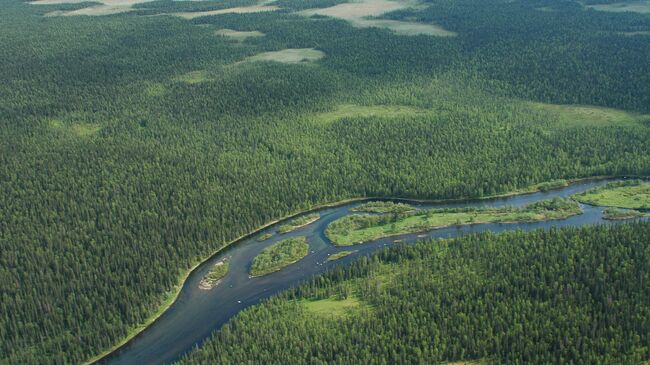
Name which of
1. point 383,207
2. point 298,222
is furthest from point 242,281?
point 383,207

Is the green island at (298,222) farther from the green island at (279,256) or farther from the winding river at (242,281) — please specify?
the green island at (279,256)

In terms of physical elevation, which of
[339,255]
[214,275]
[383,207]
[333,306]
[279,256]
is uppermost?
[333,306]

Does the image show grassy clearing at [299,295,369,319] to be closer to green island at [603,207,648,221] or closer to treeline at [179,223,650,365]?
treeline at [179,223,650,365]

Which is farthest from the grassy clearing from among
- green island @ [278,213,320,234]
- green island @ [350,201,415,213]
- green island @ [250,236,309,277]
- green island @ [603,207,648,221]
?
green island @ [603,207,648,221]

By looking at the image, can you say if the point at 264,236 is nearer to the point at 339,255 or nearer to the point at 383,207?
the point at 339,255

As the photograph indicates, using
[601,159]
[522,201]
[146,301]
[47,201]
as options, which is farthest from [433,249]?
[47,201]
